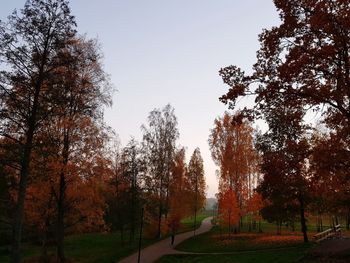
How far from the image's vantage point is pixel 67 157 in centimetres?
2538

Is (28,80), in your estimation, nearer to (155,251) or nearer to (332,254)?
(332,254)

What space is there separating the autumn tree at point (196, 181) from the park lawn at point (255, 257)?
15.6m

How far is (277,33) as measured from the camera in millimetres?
12117

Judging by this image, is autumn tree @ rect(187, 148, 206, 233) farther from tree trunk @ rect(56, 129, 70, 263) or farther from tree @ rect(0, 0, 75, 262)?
tree @ rect(0, 0, 75, 262)

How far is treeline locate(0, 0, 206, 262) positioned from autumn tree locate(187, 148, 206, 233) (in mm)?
151

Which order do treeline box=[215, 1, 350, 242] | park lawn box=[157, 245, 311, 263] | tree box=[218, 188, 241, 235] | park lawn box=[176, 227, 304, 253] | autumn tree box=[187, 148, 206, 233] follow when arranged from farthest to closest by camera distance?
autumn tree box=[187, 148, 206, 233] < tree box=[218, 188, 241, 235] < park lawn box=[176, 227, 304, 253] < park lawn box=[157, 245, 311, 263] < treeline box=[215, 1, 350, 242]

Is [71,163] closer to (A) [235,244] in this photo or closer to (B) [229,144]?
(A) [235,244]

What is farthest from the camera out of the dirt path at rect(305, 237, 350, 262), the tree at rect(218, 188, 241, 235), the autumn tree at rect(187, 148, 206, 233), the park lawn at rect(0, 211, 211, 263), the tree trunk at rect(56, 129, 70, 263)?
the autumn tree at rect(187, 148, 206, 233)

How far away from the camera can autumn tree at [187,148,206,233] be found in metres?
49.9

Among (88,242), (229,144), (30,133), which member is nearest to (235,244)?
(229,144)

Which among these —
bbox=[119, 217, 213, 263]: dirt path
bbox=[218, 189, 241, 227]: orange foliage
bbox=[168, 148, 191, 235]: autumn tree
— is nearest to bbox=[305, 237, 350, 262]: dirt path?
bbox=[119, 217, 213, 263]: dirt path

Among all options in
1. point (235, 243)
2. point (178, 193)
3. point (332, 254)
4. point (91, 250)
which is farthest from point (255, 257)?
point (91, 250)

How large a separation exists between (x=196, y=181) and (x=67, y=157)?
2769 centimetres

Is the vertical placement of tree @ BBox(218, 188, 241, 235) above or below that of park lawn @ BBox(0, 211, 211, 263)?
above
